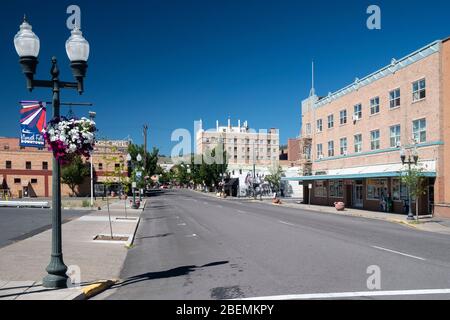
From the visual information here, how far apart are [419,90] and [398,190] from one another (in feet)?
25.3

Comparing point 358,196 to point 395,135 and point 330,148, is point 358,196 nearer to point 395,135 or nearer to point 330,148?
point 330,148

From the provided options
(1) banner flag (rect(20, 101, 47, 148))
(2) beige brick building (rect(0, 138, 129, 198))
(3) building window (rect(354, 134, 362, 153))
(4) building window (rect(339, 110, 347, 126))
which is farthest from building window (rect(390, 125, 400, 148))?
(2) beige brick building (rect(0, 138, 129, 198))

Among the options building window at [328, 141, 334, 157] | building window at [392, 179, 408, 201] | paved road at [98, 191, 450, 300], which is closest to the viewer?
paved road at [98, 191, 450, 300]

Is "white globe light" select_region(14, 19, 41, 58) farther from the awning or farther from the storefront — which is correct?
the storefront

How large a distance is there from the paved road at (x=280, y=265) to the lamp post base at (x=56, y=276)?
0.80 meters

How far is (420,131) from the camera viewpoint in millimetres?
32781

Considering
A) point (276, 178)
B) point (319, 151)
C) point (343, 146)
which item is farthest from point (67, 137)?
point (276, 178)

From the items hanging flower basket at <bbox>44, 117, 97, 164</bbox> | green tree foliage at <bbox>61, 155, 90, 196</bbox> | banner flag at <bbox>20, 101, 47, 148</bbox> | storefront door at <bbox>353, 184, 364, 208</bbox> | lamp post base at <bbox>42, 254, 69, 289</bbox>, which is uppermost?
banner flag at <bbox>20, 101, 47, 148</bbox>

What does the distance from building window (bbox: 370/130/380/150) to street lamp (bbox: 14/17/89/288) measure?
33608 millimetres

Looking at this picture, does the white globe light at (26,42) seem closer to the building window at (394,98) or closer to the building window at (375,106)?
the building window at (394,98)

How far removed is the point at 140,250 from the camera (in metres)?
15.7

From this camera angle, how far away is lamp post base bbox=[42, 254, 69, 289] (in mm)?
8742
